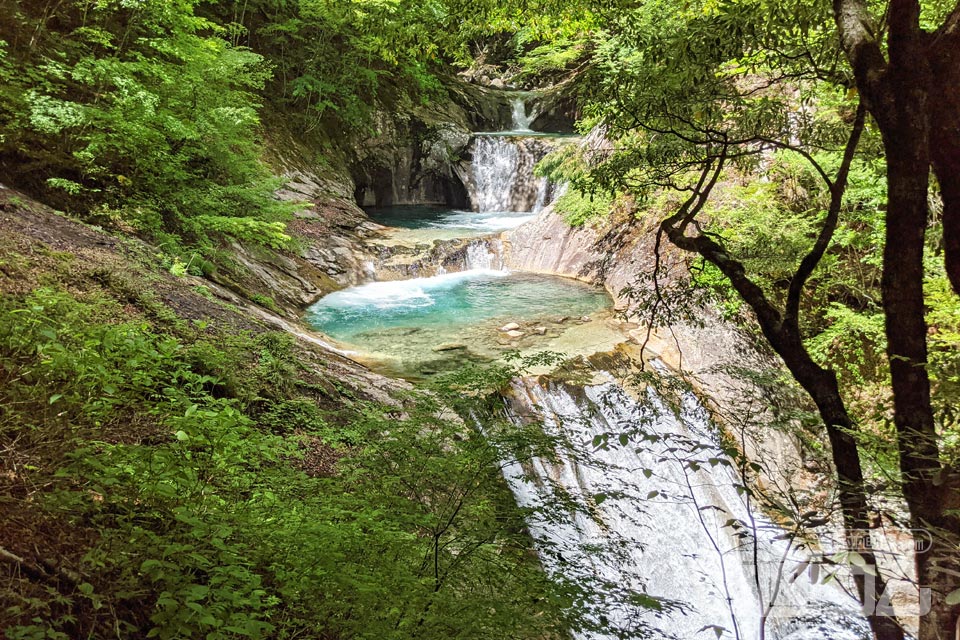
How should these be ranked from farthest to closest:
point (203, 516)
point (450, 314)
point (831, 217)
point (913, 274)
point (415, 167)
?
point (415, 167)
point (450, 314)
point (831, 217)
point (913, 274)
point (203, 516)

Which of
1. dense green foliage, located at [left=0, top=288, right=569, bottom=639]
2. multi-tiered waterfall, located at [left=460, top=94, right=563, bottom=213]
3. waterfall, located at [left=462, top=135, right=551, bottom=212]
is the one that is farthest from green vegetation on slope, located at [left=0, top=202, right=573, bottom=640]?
waterfall, located at [left=462, top=135, right=551, bottom=212]

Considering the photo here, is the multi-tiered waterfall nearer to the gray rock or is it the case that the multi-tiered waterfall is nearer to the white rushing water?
the gray rock

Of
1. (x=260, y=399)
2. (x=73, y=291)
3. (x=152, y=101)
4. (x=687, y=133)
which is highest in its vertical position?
(x=152, y=101)

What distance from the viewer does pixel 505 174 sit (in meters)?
18.6

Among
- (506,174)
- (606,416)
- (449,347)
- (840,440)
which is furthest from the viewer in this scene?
(506,174)

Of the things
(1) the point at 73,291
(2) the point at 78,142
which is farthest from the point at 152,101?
(1) the point at 73,291

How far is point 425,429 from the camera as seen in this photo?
485 cm

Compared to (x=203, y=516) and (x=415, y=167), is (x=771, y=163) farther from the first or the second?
(x=415, y=167)

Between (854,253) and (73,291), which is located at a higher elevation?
(854,253)

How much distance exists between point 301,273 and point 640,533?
8.40 m

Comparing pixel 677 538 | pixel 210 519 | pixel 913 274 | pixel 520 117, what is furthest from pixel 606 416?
pixel 520 117

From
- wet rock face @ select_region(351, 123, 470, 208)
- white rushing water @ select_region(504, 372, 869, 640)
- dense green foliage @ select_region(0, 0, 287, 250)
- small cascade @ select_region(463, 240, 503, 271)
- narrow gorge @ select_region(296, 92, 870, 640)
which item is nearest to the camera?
narrow gorge @ select_region(296, 92, 870, 640)

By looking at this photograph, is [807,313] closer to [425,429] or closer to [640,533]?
[640,533]

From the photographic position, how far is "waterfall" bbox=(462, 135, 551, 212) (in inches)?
711
